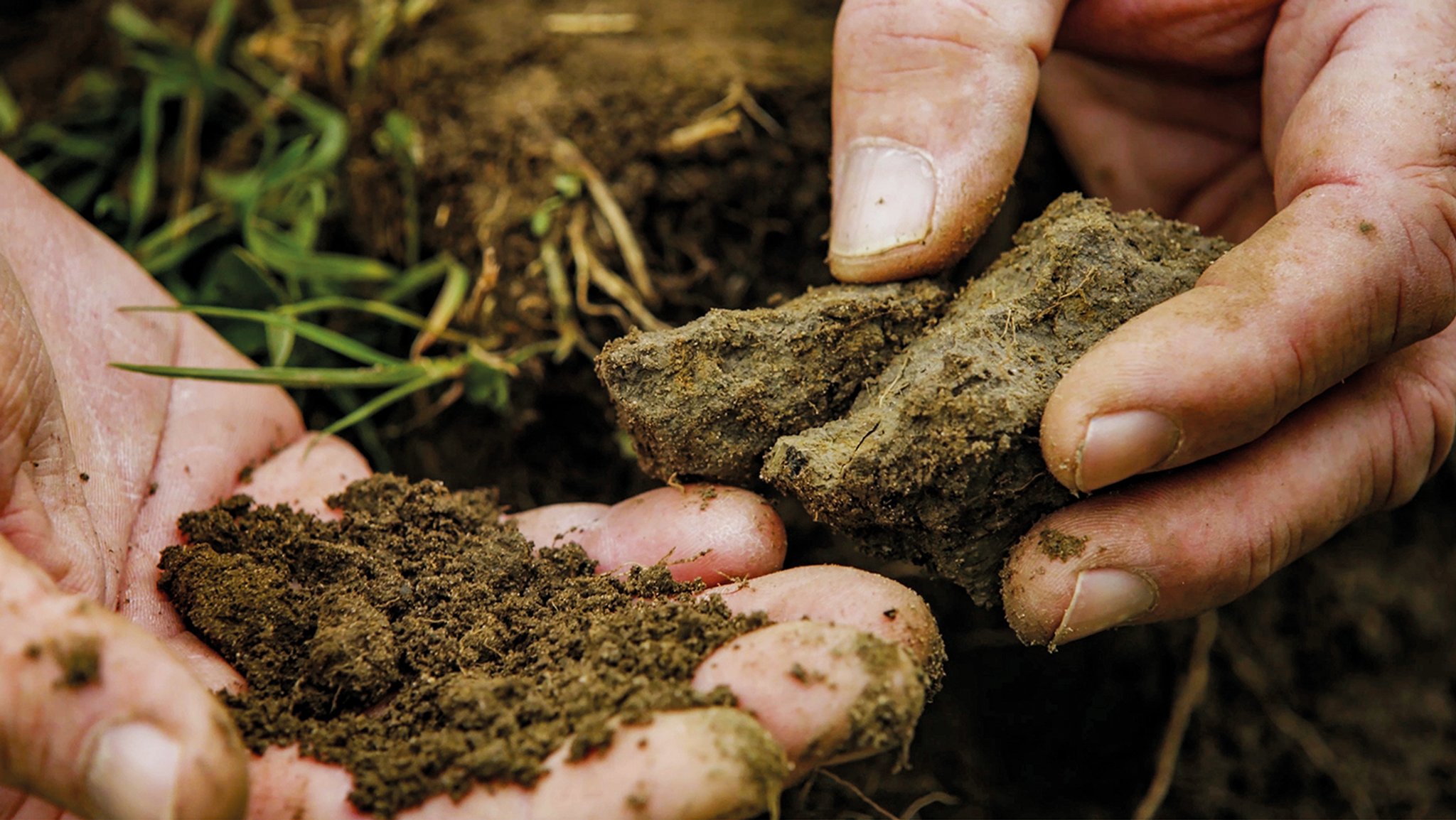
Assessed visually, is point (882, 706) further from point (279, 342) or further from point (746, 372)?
point (279, 342)

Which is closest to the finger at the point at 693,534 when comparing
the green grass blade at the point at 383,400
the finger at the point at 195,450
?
the green grass blade at the point at 383,400

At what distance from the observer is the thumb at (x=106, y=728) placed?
107cm

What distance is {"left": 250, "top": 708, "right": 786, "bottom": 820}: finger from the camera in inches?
46.6

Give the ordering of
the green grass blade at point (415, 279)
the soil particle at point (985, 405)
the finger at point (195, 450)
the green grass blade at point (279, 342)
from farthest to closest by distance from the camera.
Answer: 1. the green grass blade at point (415, 279)
2. the green grass blade at point (279, 342)
3. the finger at point (195, 450)
4. the soil particle at point (985, 405)

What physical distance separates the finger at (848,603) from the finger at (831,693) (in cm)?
6

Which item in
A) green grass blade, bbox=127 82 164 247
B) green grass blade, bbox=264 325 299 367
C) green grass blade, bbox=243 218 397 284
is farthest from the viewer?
green grass blade, bbox=127 82 164 247

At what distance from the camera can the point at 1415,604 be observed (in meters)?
2.64

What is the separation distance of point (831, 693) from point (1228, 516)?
75cm

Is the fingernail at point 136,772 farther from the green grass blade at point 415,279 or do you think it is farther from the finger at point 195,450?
the green grass blade at point 415,279

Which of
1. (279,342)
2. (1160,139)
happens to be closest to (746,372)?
(279,342)

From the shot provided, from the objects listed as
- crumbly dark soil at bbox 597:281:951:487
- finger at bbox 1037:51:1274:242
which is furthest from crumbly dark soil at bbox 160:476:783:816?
finger at bbox 1037:51:1274:242

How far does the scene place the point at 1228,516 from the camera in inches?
62.1

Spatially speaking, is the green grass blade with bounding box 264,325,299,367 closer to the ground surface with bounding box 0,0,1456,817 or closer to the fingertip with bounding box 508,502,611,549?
the ground surface with bounding box 0,0,1456,817

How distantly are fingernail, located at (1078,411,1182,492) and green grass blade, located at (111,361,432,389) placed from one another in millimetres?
1357
